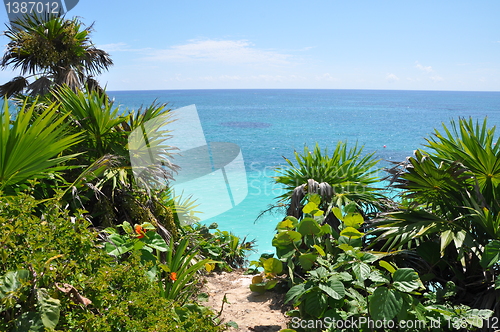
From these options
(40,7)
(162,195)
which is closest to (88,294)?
(162,195)

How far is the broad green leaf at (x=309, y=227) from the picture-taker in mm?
3586

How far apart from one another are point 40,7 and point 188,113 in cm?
396

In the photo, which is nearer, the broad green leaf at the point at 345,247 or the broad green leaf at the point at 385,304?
the broad green leaf at the point at 385,304

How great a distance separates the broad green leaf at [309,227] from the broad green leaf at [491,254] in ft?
4.49

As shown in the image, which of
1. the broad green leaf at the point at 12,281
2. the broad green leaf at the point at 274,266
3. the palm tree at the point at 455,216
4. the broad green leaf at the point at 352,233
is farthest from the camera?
the broad green leaf at the point at 274,266

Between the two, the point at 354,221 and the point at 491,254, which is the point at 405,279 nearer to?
the point at 491,254

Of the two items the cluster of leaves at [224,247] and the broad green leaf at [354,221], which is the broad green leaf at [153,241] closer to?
the broad green leaf at [354,221]

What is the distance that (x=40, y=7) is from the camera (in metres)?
6.34

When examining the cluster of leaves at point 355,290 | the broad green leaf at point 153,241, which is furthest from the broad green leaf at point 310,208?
the broad green leaf at point 153,241

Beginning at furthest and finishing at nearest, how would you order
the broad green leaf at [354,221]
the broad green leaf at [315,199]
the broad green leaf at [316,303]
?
the broad green leaf at [315,199] → the broad green leaf at [354,221] → the broad green leaf at [316,303]

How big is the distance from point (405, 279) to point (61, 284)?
2.21m

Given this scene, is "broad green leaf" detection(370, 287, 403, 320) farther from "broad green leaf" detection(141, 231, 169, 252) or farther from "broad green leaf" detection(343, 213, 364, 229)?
"broad green leaf" detection(141, 231, 169, 252)

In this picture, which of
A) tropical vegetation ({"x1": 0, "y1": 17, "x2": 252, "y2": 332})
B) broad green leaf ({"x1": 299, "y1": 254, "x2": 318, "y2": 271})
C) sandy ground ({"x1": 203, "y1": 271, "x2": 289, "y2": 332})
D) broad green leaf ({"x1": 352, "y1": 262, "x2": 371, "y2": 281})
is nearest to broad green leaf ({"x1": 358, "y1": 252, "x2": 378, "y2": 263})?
broad green leaf ({"x1": 352, "y1": 262, "x2": 371, "y2": 281})

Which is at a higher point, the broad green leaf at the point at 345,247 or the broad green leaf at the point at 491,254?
the broad green leaf at the point at 491,254
